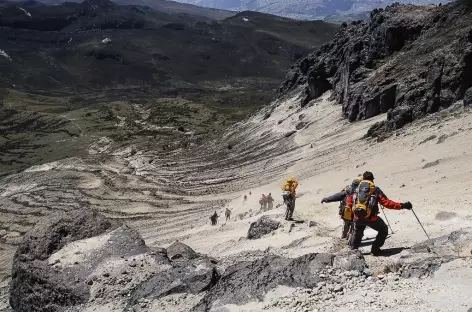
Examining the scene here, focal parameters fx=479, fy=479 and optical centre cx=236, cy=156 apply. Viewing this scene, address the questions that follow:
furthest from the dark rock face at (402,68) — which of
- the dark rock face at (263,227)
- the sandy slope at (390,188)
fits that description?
the dark rock face at (263,227)

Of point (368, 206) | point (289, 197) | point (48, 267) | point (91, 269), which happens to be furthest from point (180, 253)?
point (368, 206)

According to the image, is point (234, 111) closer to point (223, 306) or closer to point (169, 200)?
point (169, 200)

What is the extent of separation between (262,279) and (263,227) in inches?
383

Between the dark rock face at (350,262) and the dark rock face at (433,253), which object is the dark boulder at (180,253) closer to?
the dark rock face at (350,262)

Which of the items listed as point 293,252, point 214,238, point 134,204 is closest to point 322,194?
point 214,238

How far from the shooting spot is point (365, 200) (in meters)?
12.5

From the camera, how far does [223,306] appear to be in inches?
449

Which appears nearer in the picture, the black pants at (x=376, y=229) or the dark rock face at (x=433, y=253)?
the dark rock face at (x=433, y=253)

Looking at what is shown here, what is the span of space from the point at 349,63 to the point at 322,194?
113 ft

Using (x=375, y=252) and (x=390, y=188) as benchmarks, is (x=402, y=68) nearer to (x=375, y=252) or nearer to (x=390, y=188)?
(x=390, y=188)

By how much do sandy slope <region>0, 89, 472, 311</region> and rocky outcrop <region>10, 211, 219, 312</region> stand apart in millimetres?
1504

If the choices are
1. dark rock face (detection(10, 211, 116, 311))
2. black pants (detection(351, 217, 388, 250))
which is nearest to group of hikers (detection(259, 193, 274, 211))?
dark rock face (detection(10, 211, 116, 311))

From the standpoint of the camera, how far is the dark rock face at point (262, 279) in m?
11.5

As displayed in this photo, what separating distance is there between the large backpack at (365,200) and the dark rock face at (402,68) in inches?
1081
